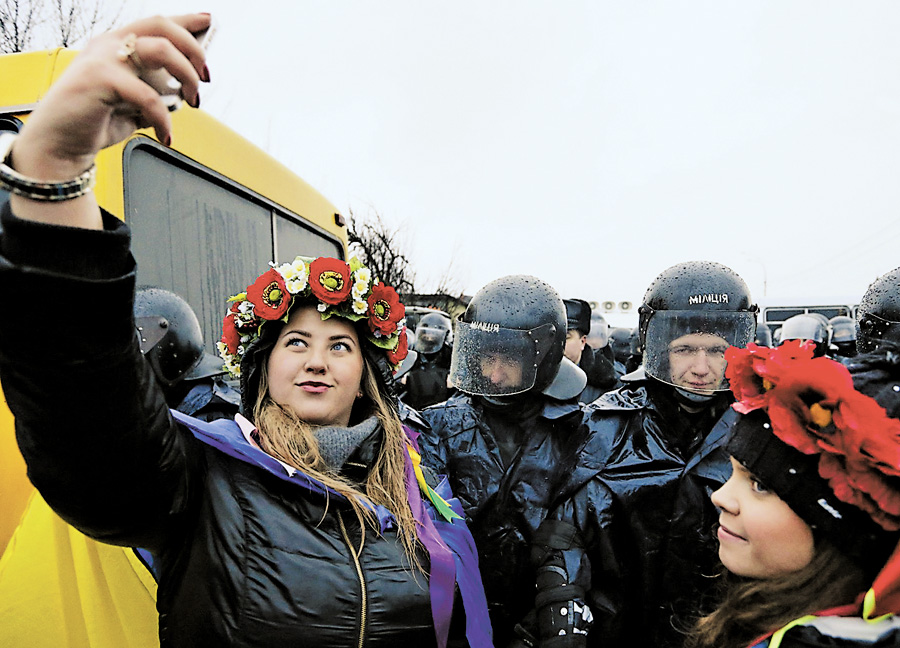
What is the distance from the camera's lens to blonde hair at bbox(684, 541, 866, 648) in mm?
1274

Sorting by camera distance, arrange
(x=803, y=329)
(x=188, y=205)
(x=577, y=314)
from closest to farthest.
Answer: (x=188, y=205) → (x=577, y=314) → (x=803, y=329)

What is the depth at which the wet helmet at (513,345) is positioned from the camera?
321 centimetres

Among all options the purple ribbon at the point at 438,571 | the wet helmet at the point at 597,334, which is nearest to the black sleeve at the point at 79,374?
the purple ribbon at the point at 438,571

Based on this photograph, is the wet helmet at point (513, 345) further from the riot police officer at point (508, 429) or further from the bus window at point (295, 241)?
the bus window at point (295, 241)

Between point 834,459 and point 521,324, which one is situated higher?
point 521,324

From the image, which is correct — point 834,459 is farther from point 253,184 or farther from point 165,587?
point 253,184

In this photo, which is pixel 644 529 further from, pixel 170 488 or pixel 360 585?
pixel 170 488

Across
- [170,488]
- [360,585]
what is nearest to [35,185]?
[170,488]

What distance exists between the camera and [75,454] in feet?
3.13

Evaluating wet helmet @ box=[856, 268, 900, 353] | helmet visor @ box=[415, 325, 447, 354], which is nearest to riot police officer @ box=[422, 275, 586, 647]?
wet helmet @ box=[856, 268, 900, 353]

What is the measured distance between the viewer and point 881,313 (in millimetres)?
3689

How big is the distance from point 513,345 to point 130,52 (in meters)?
2.72

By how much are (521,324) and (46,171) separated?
2784mm

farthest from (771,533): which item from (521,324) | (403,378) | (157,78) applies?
(403,378)
